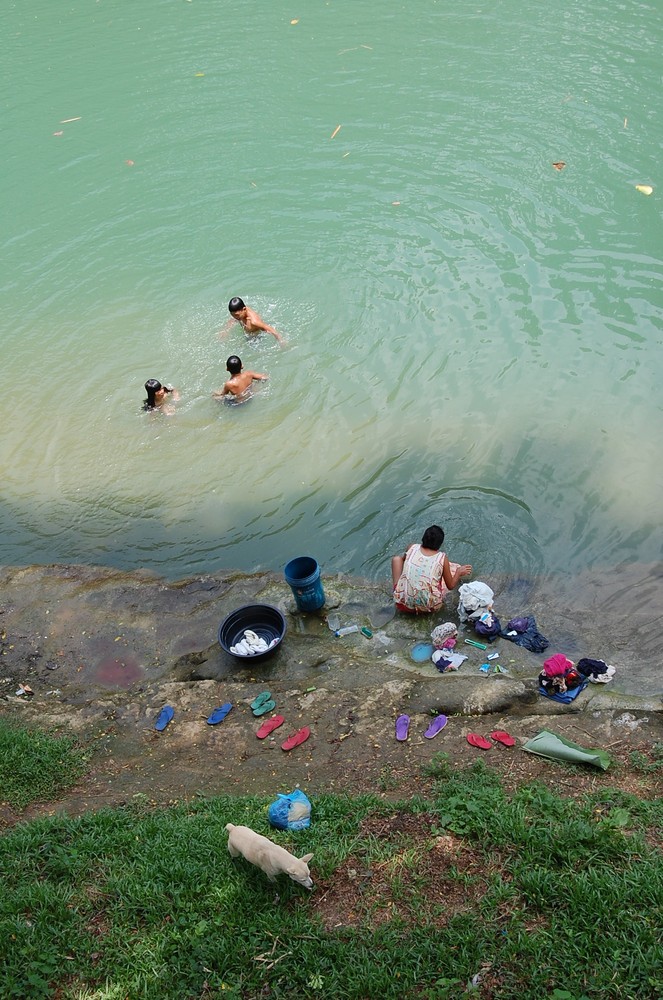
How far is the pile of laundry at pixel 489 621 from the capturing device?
6293mm

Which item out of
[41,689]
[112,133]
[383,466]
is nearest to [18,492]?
[41,689]

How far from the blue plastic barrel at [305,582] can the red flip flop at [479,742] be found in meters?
1.91

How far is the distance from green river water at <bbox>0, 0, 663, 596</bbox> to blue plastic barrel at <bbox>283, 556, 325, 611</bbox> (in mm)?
706

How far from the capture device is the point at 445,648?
638 centimetres

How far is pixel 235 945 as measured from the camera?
3857 mm

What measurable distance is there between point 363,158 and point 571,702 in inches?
375

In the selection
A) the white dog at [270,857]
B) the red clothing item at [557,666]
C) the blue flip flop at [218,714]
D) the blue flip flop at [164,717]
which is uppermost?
the white dog at [270,857]

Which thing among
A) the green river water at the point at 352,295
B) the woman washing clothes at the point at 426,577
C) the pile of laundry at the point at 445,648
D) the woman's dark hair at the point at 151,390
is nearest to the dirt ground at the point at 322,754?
the pile of laundry at the point at 445,648

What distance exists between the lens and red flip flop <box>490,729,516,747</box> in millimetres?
5094

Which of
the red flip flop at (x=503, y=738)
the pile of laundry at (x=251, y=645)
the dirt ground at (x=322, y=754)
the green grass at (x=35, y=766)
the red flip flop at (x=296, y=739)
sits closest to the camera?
the dirt ground at (x=322, y=754)

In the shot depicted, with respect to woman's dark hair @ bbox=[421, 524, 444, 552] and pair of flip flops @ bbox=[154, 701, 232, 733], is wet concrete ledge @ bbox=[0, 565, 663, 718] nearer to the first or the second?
pair of flip flops @ bbox=[154, 701, 232, 733]

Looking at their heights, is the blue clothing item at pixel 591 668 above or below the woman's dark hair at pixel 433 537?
below

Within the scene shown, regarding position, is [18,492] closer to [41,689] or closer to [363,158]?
[41,689]

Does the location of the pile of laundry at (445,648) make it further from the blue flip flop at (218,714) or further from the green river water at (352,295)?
the blue flip flop at (218,714)
